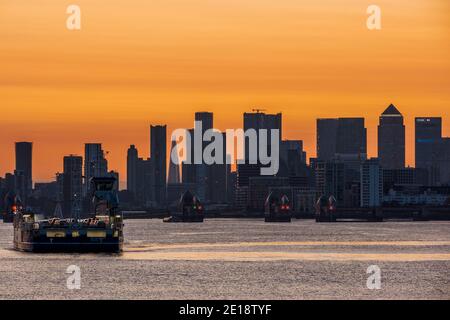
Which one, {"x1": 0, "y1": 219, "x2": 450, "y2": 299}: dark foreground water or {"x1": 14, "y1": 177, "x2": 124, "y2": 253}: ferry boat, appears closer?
{"x1": 0, "y1": 219, "x2": 450, "y2": 299}: dark foreground water

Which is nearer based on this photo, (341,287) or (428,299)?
(428,299)

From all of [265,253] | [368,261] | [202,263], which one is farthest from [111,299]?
[265,253]

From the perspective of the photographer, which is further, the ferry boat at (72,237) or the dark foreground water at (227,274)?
the ferry boat at (72,237)

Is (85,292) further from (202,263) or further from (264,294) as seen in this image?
(202,263)

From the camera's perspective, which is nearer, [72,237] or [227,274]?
[227,274]

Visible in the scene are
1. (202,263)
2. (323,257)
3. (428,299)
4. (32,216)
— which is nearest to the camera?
(428,299)

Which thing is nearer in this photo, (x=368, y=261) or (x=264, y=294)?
(x=264, y=294)
